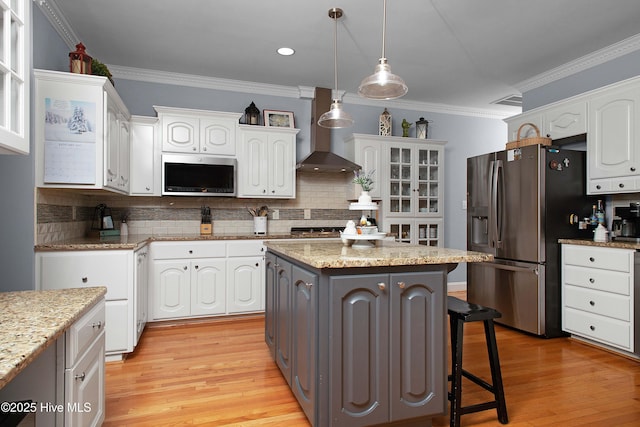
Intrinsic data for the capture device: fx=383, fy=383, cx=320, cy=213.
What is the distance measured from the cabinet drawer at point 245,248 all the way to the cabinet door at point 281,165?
662 millimetres

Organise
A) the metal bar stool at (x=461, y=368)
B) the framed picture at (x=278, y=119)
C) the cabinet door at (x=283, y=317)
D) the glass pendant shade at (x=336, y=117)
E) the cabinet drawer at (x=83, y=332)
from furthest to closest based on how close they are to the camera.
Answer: the framed picture at (x=278, y=119)
the glass pendant shade at (x=336, y=117)
the cabinet door at (x=283, y=317)
the metal bar stool at (x=461, y=368)
the cabinet drawer at (x=83, y=332)

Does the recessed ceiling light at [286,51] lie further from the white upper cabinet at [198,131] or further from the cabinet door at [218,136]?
the cabinet door at [218,136]

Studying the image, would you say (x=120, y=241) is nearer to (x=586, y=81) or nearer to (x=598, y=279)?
(x=598, y=279)

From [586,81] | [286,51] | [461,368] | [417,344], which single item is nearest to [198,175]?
[286,51]

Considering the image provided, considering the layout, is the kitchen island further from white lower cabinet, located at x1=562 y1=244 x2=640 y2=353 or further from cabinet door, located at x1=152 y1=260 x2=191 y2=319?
cabinet door, located at x1=152 y1=260 x2=191 y2=319

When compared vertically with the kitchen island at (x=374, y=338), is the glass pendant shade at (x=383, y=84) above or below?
above

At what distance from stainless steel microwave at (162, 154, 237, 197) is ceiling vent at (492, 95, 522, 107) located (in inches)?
145

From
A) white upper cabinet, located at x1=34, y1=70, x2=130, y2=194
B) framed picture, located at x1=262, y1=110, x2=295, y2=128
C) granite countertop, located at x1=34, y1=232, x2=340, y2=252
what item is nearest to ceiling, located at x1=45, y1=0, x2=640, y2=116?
framed picture, located at x1=262, y1=110, x2=295, y2=128

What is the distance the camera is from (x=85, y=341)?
1483 mm

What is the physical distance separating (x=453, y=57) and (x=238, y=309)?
134 inches

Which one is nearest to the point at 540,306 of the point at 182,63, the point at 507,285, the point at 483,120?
the point at 507,285

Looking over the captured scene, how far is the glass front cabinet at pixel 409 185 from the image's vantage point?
4.87 m

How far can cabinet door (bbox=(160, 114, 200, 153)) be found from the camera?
4.01 metres

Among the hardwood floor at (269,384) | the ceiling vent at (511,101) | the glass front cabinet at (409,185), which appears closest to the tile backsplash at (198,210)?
the glass front cabinet at (409,185)
